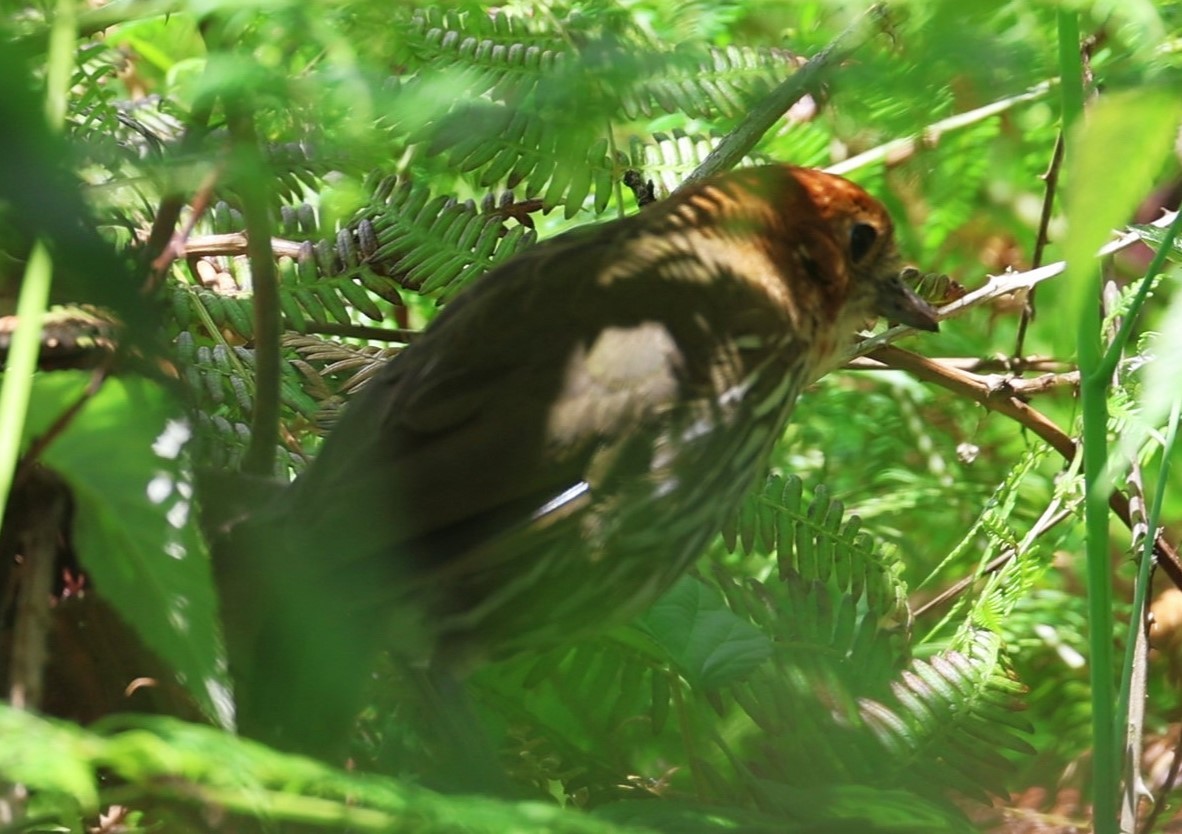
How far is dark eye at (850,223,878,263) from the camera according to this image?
216 cm

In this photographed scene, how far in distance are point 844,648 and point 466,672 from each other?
0.51 metres

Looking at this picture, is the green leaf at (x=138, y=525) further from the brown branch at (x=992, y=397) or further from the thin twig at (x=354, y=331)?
the brown branch at (x=992, y=397)

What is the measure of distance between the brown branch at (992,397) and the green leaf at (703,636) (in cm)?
58

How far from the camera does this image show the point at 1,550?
1.66 metres

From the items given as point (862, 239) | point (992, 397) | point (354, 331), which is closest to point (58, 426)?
point (354, 331)

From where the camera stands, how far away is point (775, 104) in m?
2.13

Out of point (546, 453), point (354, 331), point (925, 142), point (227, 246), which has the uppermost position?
point (925, 142)

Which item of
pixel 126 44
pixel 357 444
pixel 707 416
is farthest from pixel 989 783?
pixel 126 44

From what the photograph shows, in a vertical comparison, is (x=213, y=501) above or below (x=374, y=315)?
below

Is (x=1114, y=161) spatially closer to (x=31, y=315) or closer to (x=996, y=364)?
(x=31, y=315)

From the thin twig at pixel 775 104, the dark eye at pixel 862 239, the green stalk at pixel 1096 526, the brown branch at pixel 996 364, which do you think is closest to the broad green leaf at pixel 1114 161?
the green stalk at pixel 1096 526

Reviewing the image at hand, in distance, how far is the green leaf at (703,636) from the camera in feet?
5.82

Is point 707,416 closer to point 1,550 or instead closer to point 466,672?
point 466,672

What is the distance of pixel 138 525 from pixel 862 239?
121cm
